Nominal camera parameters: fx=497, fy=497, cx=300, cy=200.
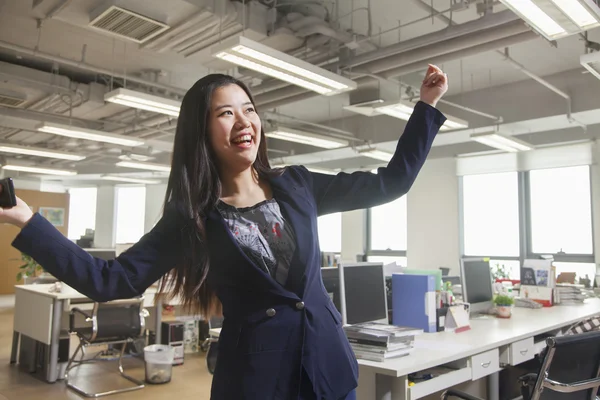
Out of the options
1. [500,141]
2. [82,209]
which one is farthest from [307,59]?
[82,209]

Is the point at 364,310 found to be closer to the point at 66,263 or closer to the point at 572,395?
the point at 572,395

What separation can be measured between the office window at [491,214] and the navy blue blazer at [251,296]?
856 centimetres

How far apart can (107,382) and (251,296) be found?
4323 mm

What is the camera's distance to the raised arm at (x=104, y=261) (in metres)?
0.82

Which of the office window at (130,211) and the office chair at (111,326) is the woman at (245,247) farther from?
the office window at (130,211)

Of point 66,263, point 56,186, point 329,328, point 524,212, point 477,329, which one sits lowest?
point 477,329

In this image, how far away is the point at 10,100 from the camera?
251 inches

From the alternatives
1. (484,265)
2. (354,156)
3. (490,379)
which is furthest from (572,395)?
(354,156)

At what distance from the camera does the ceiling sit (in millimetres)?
4180

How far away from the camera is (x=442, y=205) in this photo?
944 cm

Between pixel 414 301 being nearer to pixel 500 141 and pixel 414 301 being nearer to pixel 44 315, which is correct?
pixel 44 315

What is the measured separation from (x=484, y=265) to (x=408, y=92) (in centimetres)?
286

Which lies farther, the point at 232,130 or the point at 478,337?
the point at 478,337

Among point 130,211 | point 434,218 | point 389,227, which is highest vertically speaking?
point 130,211
